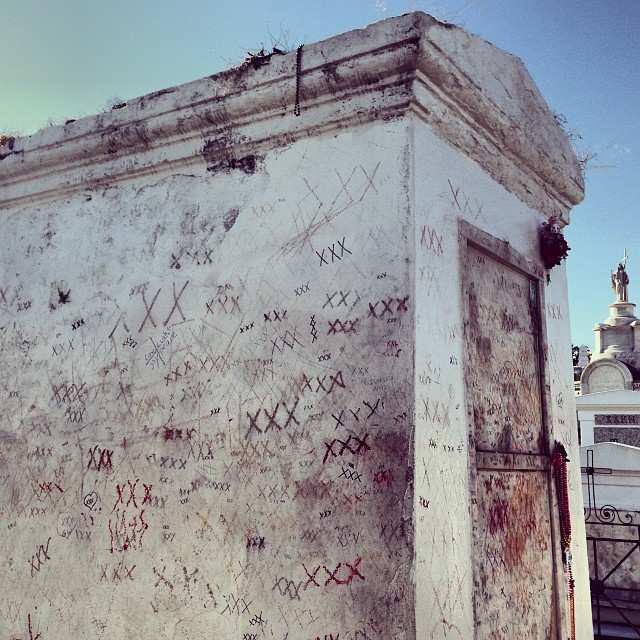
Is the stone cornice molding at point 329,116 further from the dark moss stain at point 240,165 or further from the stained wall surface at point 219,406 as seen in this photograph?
the stained wall surface at point 219,406

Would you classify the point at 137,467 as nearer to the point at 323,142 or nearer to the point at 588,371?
the point at 323,142

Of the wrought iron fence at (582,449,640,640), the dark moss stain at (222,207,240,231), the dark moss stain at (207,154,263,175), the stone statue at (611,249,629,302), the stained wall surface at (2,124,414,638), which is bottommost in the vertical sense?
the wrought iron fence at (582,449,640,640)

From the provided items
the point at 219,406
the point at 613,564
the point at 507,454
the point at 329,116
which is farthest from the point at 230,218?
the point at 613,564

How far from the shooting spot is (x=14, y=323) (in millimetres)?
4289

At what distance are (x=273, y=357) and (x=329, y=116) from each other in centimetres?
121

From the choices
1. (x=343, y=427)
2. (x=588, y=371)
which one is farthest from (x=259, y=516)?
(x=588, y=371)

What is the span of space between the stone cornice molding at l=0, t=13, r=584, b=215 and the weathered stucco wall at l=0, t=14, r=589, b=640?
0.05 feet

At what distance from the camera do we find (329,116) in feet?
11.4

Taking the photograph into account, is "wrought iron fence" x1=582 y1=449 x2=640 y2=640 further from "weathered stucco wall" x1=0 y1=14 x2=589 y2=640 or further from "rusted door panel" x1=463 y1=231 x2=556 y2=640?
"rusted door panel" x1=463 y1=231 x2=556 y2=640

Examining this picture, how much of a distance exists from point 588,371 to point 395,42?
689 inches

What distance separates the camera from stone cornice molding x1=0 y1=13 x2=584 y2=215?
3331 millimetres

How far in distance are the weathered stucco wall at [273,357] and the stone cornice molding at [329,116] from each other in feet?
0.05

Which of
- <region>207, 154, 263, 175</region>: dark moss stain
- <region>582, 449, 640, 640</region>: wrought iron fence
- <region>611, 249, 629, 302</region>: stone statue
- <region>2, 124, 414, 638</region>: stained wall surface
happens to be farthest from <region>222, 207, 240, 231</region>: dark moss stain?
<region>611, 249, 629, 302</region>: stone statue

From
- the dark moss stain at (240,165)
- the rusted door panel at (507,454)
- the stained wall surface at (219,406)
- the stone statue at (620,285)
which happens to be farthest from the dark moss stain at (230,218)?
the stone statue at (620,285)
